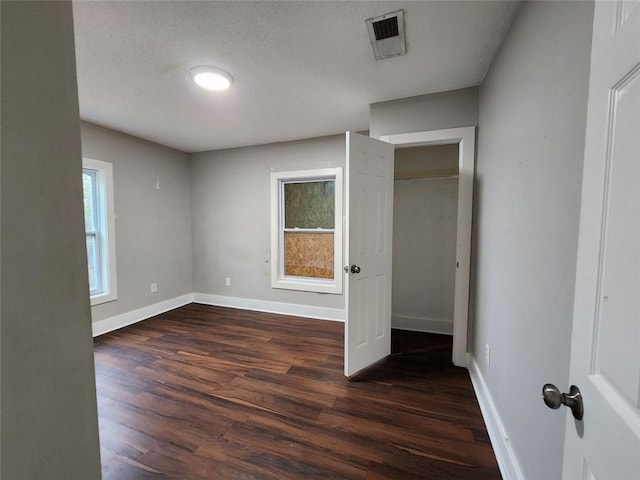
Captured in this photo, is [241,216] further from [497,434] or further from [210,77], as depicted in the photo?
[497,434]

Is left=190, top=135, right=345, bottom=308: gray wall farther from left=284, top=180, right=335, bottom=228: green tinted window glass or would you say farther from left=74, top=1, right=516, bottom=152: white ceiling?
left=74, top=1, right=516, bottom=152: white ceiling

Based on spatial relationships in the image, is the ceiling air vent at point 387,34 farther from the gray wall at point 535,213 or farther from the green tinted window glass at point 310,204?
the green tinted window glass at point 310,204

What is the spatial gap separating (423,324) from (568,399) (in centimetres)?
279

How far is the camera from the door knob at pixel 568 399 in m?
0.57

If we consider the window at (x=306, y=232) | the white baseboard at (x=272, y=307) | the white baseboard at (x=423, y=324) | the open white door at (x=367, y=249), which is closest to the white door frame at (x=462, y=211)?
the open white door at (x=367, y=249)

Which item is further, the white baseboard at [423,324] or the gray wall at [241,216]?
the gray wall at [241,216]

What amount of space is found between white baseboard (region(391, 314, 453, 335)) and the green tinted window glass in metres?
1.46

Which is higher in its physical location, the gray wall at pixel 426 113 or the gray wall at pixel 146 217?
the gray wall at pixel 426 113

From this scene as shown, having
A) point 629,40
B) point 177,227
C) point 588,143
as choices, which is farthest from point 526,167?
point 177,227

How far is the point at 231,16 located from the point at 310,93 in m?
0.94

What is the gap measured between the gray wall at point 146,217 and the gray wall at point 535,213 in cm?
388

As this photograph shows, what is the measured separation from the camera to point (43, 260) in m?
0.57

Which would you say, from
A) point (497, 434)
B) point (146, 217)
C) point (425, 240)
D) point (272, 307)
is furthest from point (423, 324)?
point (146, 217)

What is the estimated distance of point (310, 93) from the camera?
228cm
